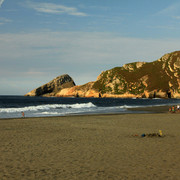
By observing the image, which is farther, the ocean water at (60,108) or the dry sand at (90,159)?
the ocean water at (60,108)

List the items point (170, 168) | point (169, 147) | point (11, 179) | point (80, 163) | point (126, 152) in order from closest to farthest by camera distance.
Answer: point (11, 179) < point (170, 168) < point (80, 163) < point (126, 152) < point (169, 147)

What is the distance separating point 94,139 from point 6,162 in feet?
22.7

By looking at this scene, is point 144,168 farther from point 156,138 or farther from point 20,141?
point 20,141

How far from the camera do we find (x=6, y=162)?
9859 millimetres

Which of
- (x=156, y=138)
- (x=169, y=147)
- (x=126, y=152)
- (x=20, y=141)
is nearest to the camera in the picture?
(x=126, y=152)

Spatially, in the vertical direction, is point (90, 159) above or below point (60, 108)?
below

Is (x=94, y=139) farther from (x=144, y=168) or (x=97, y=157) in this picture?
(x=144, y=168)

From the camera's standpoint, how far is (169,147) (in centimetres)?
Result: 1291

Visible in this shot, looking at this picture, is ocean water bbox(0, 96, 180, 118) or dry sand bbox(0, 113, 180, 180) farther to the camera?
ocean water bbox(0, 96, 180, 118)

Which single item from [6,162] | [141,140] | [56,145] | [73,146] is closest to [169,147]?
[141,140]

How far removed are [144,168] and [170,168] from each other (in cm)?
101

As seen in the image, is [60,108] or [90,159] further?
[60,108]

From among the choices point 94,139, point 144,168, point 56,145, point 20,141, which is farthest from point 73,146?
point 144,168

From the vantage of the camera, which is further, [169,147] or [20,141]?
[20,141]
